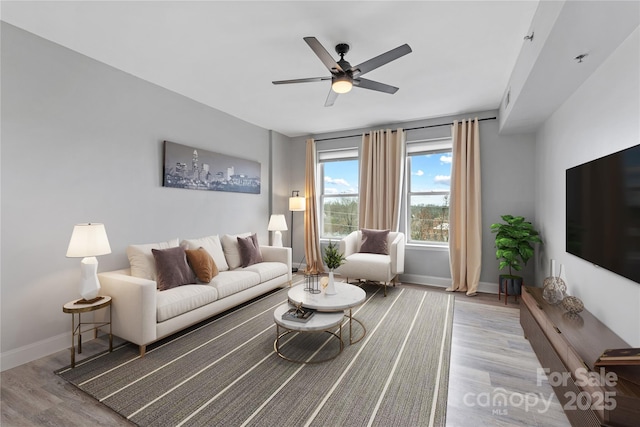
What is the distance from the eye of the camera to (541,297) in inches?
103

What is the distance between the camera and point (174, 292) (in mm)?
2816

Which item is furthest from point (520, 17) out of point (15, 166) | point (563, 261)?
point (15, 166)

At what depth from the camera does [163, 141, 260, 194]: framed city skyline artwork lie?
3.65 meters

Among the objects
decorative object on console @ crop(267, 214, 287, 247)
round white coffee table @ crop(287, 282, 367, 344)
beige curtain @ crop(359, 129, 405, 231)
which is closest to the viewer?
round white coffee table @ crop(287, 282, 367, 344)

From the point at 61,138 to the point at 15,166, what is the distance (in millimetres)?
434

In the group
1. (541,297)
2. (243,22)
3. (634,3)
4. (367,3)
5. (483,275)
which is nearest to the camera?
(634,3)

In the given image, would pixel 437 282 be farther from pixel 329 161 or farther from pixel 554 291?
pixel 329 161

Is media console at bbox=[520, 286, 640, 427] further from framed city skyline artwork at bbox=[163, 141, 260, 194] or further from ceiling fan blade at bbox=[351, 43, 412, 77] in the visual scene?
framed city skyline artwork at bbox=[163, 141, 260, 194]

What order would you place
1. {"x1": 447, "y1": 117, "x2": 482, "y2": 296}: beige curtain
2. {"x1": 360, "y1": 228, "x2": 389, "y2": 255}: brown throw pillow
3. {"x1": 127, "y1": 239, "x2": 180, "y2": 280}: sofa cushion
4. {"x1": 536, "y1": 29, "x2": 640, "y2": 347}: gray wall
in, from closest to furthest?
{"x1": 536, "y1": 29, "x2": 640, "y2": 347}: gray wall → {"x1": 127, "y1": 239, "x2": 180, "y2": 280}: sofa cushion → {"x1": 447, "y1": 117, "x2": 482, "y2": 296}: beige curtain → {"x1": 360, "y1": 228, "x2": 389, "y2": 255}: brown throw pillow

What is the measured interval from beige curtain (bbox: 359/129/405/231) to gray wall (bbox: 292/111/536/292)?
37cm

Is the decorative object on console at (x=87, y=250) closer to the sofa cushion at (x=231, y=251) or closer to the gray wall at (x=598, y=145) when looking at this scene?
the sofa cushion at (x=231, y=251)

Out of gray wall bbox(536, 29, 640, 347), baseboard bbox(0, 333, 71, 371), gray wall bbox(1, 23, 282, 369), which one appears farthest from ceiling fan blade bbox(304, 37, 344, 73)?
baseboard bbox(0, 333, 71, 371)

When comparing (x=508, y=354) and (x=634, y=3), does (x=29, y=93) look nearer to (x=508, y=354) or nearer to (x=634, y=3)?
→ (x=634, y=3)

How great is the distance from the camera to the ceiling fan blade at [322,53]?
209 centimetres
